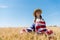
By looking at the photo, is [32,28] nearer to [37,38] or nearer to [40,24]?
[40,24]

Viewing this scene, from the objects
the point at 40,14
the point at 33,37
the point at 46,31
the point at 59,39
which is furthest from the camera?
the point at 40,14

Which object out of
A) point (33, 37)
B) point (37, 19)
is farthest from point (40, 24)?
point (33, 37)

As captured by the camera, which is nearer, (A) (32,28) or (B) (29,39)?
(B) (29,39)

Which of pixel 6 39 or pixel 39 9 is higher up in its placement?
pixel 39 9

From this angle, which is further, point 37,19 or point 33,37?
point 37,19

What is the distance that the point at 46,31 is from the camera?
592 centimetres

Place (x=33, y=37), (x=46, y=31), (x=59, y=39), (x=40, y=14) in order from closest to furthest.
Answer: (x=59, y=39)
(x=33, y=37)
(x=46, y=31)
(x=40, y=14)

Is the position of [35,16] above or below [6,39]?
above

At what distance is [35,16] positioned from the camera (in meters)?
6.50

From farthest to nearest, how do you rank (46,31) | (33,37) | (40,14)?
(40,14) → (46,31) → (33,37)

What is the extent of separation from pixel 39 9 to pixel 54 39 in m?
1.88

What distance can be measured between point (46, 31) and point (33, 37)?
116 centimetres

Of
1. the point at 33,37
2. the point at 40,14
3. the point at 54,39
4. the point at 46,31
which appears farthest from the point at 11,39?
the point at 40,14

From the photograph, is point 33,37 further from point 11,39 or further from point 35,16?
point 35,16
